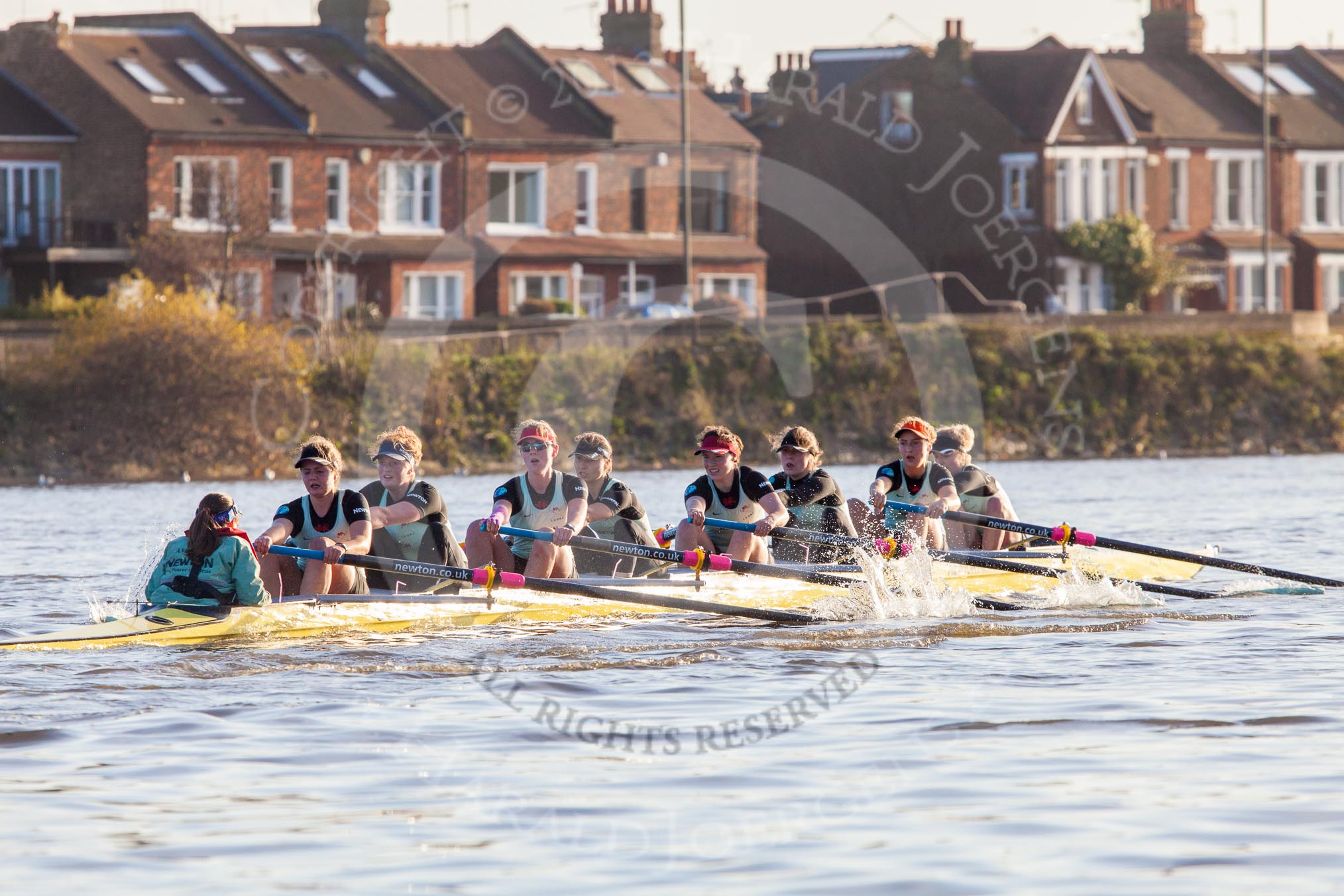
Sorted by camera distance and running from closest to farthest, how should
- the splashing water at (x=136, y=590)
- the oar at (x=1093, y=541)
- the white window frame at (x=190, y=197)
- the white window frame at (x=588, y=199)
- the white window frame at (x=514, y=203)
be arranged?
the splashing water at (x=136, y=590), the oar at (x=1093, y=541), the white window frame at (x=190, y=197), the white window frame at (x=514, y=203), the white window frame at (x=588, y=199)

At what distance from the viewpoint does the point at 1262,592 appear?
59.5 ft

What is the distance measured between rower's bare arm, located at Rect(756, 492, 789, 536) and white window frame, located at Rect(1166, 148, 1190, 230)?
42372mm

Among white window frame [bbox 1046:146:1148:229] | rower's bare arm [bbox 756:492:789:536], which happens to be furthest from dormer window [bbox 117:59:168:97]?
rower's bare arm [bbox 756:492:789:536]

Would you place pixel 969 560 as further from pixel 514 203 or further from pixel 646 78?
pixel 646 78

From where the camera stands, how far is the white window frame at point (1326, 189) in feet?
190

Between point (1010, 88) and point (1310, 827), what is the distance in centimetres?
4744

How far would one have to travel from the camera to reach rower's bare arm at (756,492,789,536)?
15.6 m

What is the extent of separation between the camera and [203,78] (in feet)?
148

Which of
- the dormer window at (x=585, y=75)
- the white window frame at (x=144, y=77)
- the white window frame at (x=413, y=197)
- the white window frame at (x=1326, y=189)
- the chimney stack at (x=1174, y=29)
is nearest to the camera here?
the white window frame at (x=144, y=77)

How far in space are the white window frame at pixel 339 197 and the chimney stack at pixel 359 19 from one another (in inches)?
184

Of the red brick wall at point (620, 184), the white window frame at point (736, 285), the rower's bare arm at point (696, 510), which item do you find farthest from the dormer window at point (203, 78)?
the rower's bare arm at point (696, 510)

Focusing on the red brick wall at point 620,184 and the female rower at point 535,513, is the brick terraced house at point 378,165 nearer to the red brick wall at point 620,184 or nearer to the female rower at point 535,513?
the red brick wall at point 620,184

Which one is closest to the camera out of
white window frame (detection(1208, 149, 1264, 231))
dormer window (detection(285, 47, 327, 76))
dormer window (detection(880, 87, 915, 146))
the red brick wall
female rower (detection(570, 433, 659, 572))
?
female rower (detection(570, 433, 659, 572))

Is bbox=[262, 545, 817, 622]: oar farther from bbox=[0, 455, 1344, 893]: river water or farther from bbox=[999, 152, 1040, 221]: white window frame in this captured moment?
bbox=[999, 152, 1040, 221]: white window frame
